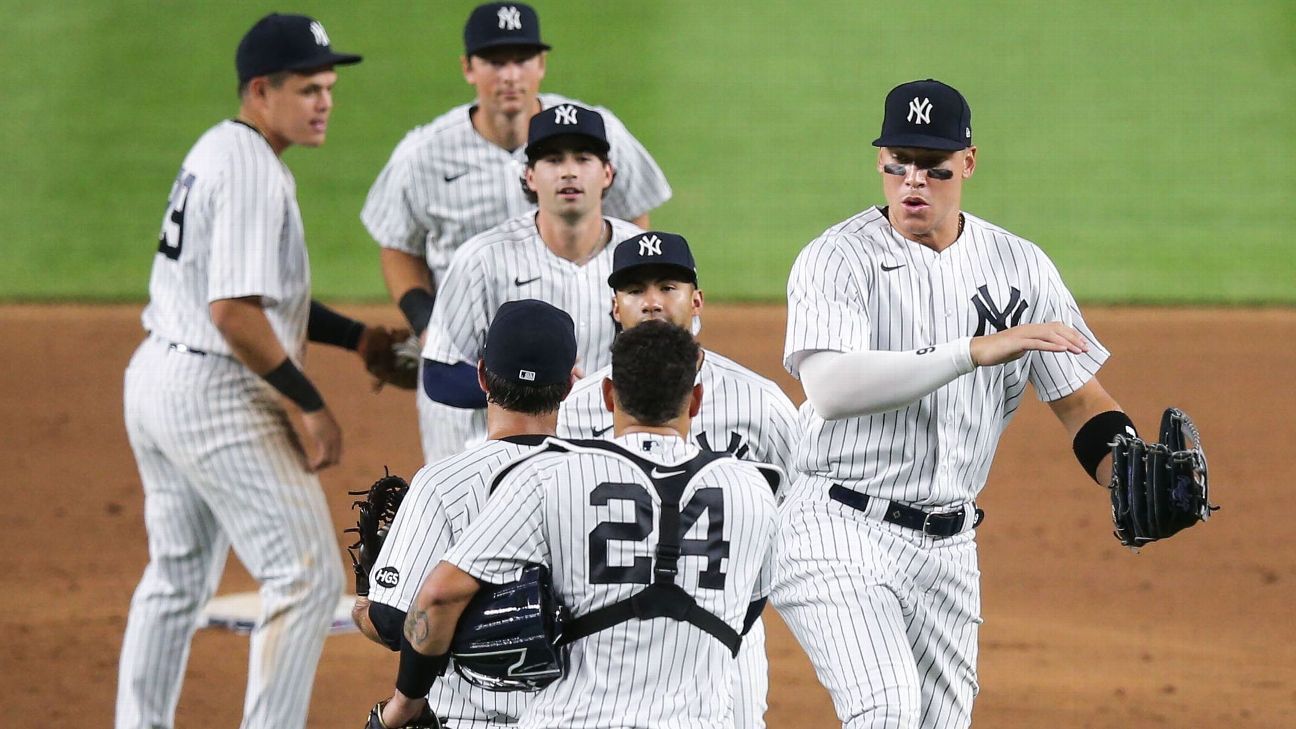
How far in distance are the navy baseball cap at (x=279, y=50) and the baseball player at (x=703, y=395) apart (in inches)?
58.9

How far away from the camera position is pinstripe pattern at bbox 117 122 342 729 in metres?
4.86

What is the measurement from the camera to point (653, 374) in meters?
3.03

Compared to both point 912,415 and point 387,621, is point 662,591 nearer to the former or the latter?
point 387,621

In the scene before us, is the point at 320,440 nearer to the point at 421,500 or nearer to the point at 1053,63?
the point at 421,500

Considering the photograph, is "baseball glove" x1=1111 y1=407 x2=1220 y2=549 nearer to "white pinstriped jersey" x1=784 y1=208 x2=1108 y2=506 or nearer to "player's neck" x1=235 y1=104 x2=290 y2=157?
"white pinstriped jersey" x1=784 y1=208 x2=1108 y2=506

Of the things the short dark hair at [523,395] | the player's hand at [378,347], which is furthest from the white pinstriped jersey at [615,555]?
the player's hand at [378,347]

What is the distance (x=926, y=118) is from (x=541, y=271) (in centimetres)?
128

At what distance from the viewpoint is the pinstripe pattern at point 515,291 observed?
4734mm

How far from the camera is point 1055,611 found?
6906 millimetres

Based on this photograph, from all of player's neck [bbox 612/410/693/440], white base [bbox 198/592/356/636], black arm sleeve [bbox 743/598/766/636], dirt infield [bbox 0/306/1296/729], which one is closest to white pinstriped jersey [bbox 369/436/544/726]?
player's neck [bbox 612/410/693/440]

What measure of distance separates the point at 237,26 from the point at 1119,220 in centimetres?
719

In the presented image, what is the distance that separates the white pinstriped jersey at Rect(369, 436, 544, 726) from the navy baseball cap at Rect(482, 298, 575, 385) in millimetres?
126

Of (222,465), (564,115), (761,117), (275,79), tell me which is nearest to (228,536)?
(222,465)

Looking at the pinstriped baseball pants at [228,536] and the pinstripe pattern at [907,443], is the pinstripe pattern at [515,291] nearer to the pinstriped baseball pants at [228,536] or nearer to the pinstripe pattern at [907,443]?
the pinstriped baseball pants at [228,536]
